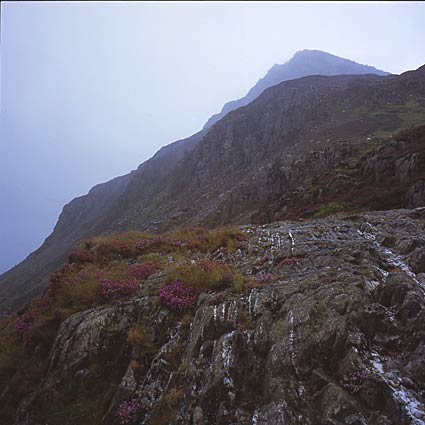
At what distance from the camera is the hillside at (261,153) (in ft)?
148

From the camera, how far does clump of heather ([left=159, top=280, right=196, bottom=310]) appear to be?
8227mm

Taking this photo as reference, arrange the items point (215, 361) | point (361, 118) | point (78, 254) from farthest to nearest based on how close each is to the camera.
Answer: point (361, 118), point (78, 254), point (215, 361)

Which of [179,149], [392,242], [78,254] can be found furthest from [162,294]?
[179,149]

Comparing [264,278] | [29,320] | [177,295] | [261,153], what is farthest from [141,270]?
[261,153]

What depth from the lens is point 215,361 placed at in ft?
19.8

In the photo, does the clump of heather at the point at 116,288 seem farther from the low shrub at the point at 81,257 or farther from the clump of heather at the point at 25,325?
the low shrub at the point at 81,257

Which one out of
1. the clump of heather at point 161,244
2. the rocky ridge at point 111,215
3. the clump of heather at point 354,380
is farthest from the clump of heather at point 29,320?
the rocky ridge at point 111,215

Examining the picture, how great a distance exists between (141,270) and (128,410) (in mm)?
5796

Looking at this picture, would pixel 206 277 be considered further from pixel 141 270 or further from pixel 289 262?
pixel 141 270

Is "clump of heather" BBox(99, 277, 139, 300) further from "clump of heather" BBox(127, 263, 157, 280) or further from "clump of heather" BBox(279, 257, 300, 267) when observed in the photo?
"clump of heather" BBox(279, 257, 300, 267)

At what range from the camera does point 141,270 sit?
11.3 m

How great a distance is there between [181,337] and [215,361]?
5.03 ft

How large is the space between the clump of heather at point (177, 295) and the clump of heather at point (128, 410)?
8.39 ft

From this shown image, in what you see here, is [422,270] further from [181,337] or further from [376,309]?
[181,337]
